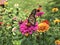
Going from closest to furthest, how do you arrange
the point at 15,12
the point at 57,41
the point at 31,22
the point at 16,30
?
1. the point at 31,22
2. the point at 57,41
3. the point at 16,30
4. the point at 15,12

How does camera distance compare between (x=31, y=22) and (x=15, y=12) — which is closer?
(x=31, y=22)

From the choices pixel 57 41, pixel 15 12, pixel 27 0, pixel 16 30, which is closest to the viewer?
pixel 57 41

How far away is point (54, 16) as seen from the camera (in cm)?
436

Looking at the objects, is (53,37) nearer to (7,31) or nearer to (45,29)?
(45,29)

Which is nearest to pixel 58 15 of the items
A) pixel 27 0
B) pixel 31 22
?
pixel 31 22

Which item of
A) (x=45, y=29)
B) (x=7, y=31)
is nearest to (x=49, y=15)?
(x=7, y=31)

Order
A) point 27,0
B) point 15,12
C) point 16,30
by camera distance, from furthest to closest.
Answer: point 27,0, point 15,12, point 16,30

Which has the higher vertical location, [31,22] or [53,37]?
[31,22]

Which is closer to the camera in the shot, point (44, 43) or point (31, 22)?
point (31, 22)

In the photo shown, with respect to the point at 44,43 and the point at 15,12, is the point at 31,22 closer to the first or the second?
the point at 44,43

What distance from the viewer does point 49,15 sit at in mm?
4453

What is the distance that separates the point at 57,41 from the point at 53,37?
0.16 meters

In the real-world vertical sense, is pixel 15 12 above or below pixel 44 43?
above

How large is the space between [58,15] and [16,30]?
1.01 metres
